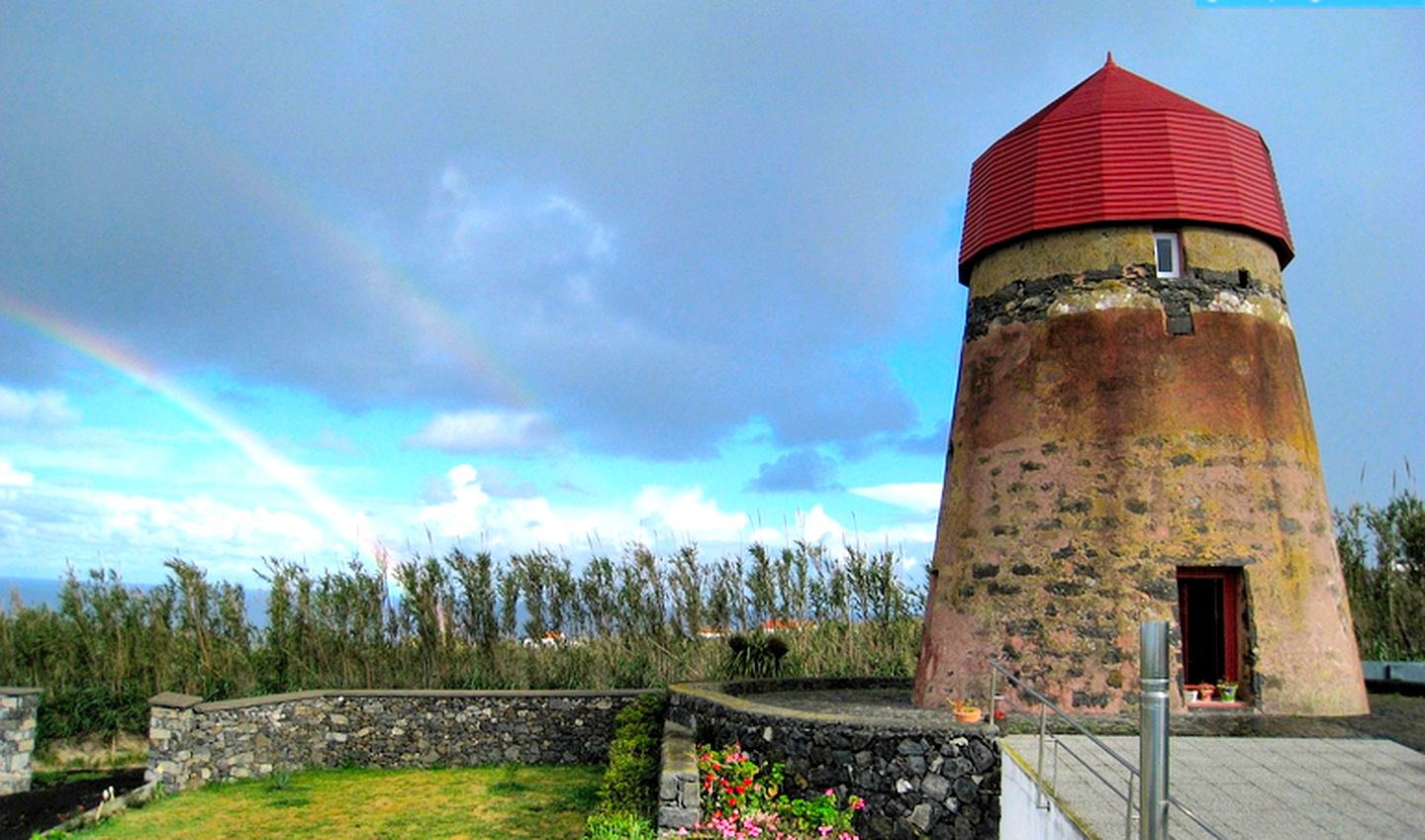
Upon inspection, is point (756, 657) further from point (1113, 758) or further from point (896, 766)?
point (1113, 758)

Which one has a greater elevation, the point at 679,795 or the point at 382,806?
the point at 679,795

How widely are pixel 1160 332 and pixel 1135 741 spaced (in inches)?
164

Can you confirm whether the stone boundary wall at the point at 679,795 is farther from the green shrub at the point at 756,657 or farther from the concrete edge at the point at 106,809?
the concrete edge at the point at 106,809

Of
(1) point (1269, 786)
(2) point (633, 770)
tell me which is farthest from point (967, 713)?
(2) point (633, 770)

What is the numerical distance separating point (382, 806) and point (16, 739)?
20.8 ft

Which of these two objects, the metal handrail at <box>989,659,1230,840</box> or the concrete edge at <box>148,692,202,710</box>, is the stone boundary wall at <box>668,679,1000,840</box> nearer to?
the metal handrail at <box>989,659,1230,840</box>

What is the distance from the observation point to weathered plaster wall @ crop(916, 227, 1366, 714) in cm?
938

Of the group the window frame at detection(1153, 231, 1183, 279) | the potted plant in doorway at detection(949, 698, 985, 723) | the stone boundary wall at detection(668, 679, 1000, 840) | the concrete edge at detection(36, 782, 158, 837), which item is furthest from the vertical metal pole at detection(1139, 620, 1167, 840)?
the concrete edge at detection(36, 782, 158, 837)

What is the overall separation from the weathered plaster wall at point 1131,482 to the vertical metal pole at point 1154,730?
5.51 metres

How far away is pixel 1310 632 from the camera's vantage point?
9508 millimetres

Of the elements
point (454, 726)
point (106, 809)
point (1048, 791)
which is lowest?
point (106, 809)

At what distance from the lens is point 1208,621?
34.3ft

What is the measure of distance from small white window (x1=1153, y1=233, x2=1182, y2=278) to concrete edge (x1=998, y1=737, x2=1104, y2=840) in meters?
5.23

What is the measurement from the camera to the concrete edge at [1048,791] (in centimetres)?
569
